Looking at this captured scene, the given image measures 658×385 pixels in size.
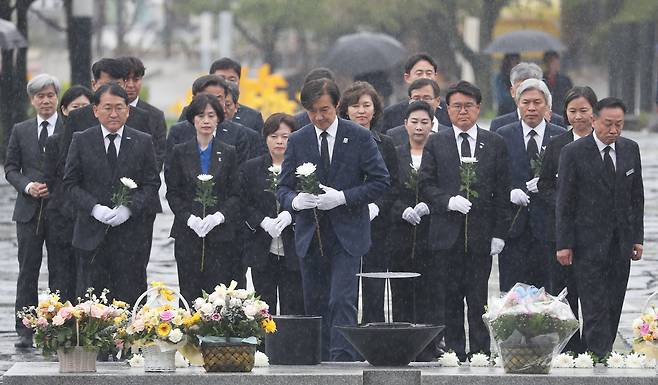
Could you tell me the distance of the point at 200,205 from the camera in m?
12.7

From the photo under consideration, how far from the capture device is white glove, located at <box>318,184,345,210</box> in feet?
37.5

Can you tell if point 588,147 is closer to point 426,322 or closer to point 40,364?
point 426,322

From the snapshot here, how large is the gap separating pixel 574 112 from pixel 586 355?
95.3 inches

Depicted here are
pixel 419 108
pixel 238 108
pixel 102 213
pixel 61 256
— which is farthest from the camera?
pixel 238 108

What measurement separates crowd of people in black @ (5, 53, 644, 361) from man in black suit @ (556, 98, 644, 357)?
0.01 m

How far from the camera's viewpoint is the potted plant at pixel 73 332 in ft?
34.4

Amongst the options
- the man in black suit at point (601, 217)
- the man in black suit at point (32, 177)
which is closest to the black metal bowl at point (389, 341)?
the man in black suit at point (601, 217)

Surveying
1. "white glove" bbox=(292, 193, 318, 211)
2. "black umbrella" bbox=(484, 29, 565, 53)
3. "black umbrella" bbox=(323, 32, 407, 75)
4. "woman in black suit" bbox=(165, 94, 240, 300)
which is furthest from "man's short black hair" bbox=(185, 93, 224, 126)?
"black umbrella" bbox=(484, 29, 565, 53)

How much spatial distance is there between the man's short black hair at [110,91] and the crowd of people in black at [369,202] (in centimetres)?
2

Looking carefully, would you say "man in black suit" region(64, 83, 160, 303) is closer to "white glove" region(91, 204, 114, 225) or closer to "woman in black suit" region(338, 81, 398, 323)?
"white glove" region(91, 204, 114, 225)

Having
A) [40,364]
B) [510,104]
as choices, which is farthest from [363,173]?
[510,104]

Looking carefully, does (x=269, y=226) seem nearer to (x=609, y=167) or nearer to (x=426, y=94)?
(x=426, y=94)

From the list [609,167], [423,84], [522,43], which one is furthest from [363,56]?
[609,167]

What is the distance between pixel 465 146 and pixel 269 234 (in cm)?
155
